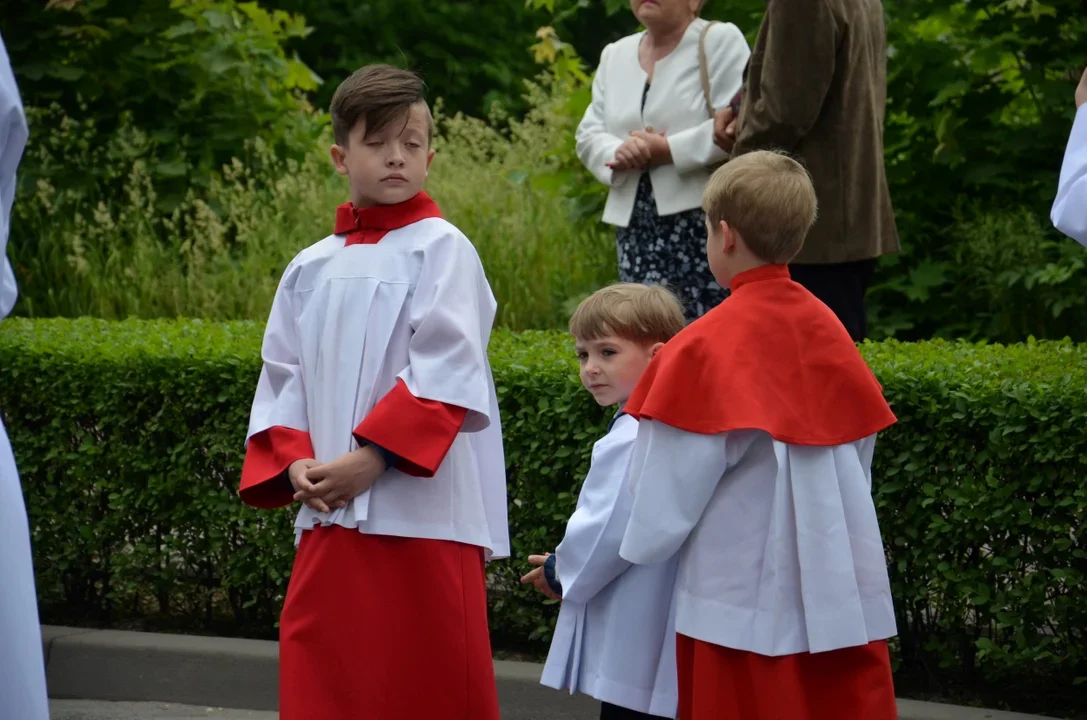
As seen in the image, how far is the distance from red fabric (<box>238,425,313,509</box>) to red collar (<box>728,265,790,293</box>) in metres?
1.04

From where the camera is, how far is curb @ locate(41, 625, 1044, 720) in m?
4.77

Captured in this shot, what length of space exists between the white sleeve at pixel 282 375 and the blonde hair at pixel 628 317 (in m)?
0.65

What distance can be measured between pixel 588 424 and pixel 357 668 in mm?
1687

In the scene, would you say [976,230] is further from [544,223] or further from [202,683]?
[202,683]

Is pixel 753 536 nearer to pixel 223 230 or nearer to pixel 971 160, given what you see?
pixel 971 160

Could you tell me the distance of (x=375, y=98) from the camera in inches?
131

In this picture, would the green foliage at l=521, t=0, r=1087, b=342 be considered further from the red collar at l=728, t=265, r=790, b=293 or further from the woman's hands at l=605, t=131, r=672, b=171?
the red collar at l=728, t=265, r=790, b=293

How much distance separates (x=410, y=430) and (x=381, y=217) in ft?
1.74

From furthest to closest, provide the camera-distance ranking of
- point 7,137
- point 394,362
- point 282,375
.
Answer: point 282,375
point 394,362
point 7,137

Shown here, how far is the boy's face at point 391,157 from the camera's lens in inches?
132

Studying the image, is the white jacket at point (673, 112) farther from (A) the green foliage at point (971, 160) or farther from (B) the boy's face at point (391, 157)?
(A) the green foliage at point (971, 160)

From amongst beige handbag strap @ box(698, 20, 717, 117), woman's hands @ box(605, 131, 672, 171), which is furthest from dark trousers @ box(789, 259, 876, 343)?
beige handbag strap @ box(698, 20, 717, 117)

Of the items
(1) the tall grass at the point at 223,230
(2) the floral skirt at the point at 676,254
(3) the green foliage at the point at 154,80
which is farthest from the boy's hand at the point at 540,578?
(3) the green foliage at the point at 154,80

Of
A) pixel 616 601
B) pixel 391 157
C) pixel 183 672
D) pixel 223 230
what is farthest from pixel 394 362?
pixel 223 230
